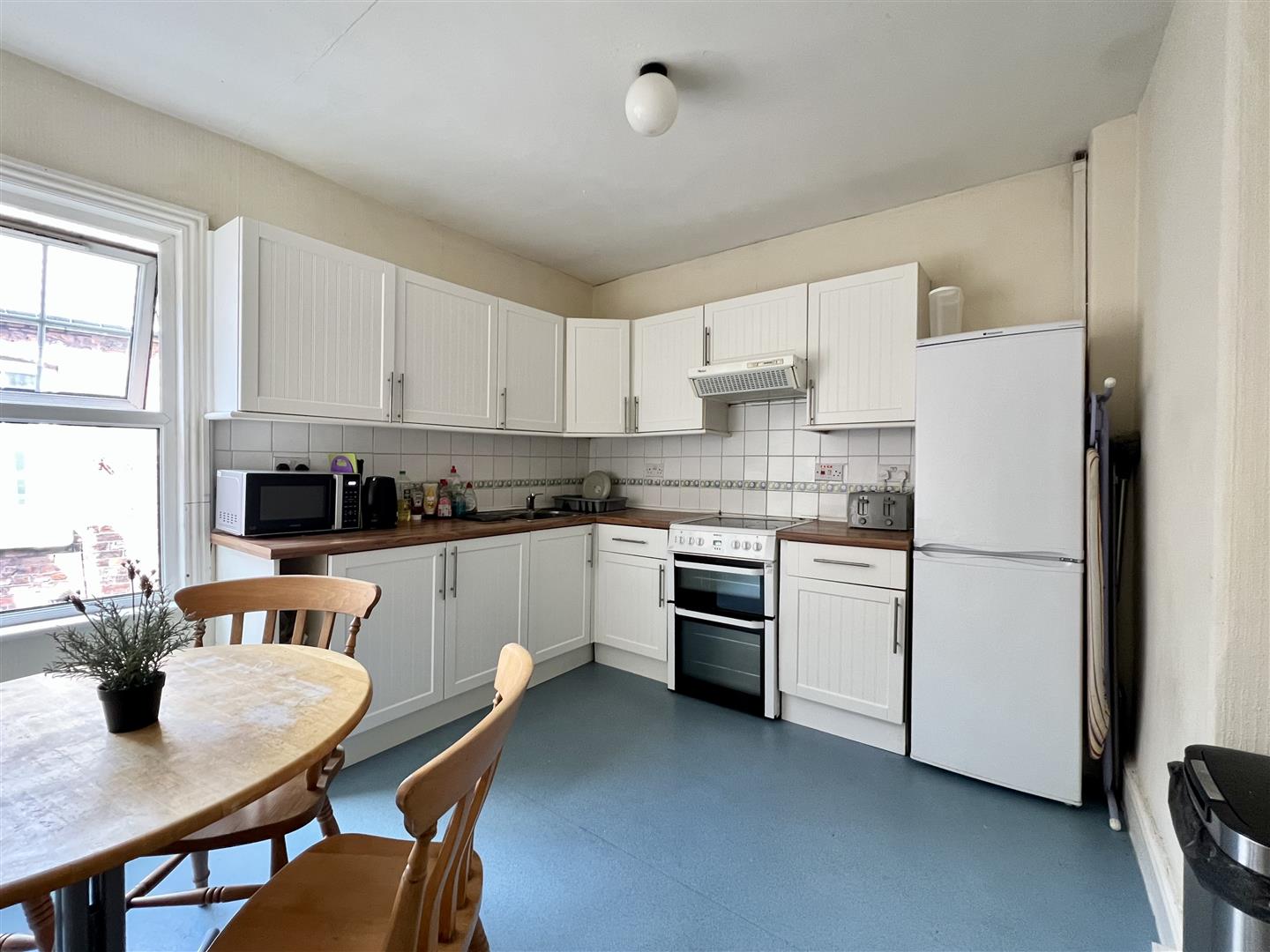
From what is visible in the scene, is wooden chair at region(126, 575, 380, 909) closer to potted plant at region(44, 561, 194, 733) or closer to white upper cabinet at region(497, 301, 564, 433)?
potted plant at region(44, 561, 194, 733)

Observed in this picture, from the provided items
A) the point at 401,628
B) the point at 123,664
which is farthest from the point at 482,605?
the point at 123,664

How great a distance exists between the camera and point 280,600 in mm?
1665

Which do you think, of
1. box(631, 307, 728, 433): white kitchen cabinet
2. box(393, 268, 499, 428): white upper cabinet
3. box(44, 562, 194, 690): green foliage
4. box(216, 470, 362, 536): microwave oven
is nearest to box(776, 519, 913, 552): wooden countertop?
box(631, 307, 728, 433): white kitchen cabinet

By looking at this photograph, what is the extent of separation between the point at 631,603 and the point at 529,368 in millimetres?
1534

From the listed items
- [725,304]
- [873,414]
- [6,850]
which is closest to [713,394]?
[725,304]

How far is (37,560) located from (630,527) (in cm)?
245

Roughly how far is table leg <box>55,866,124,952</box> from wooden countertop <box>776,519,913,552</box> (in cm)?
236

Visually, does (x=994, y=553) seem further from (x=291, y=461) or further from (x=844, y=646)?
(x=291, y=461)

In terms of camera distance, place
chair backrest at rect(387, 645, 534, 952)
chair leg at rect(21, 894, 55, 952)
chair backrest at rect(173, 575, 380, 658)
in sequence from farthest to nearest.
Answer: chair backrest at rect(173, 575, 380, 658) < chair leg at rect(21, 894, 55, 952) < chair backrest at rect(387, 645, 534, 952)

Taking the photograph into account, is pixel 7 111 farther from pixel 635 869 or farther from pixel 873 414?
pixel 873 414

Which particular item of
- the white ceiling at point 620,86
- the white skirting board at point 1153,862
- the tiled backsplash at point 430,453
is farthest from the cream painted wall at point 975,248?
the white skirting board at point 1153,862

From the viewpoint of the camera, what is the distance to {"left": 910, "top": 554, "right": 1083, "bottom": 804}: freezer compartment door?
6.39 feet

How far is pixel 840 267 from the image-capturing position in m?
3.07

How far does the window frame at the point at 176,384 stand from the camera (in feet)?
6.77
